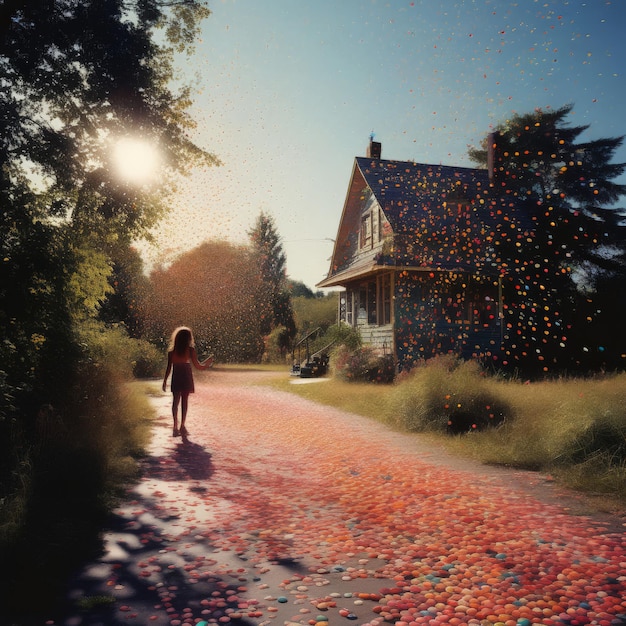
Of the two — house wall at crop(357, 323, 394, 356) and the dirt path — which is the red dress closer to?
the dirt path

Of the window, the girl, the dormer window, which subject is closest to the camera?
the girl

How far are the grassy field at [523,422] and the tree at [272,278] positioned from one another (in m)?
33.8

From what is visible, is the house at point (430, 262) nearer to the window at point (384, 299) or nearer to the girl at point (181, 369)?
the window at point (384, 299)

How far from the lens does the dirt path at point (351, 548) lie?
12.4ft

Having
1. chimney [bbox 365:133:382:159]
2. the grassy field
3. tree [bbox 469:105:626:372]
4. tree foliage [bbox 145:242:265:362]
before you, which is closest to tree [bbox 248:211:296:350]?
tree foliage [bbox 145:242:265:362]

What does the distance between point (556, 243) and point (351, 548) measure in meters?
21.5

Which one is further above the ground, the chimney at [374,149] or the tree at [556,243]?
the chimney at [374,149]

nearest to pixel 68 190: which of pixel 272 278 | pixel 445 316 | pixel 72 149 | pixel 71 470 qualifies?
pixel 72 149

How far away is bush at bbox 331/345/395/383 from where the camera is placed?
2019 centimetres

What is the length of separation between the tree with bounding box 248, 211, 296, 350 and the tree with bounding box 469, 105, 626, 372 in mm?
24942

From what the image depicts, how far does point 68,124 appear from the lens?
1134 cm

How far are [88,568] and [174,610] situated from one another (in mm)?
1118

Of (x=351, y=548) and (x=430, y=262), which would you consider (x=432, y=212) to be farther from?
(x=351, y=548)

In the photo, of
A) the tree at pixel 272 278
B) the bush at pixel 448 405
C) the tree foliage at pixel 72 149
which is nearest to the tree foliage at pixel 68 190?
the tree foliage at pixel 72 149
